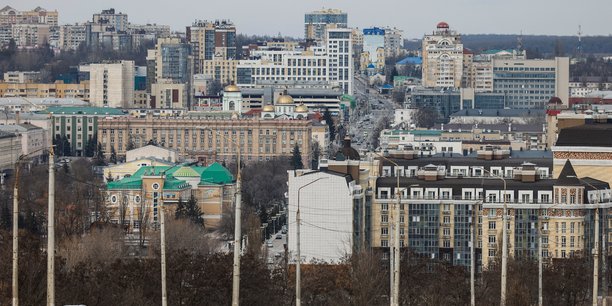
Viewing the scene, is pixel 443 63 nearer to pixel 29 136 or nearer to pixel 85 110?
pixel 85 110

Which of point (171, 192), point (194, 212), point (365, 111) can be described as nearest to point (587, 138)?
point (194, 212)

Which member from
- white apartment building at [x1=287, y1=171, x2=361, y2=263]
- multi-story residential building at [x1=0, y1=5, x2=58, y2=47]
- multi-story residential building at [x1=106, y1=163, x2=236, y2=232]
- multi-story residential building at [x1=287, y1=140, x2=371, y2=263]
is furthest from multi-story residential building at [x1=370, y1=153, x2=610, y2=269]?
multi-story residential building at [x1=0, y1=5, x2=58, y2=47]

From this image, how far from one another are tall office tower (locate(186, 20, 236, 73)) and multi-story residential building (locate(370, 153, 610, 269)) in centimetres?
8061

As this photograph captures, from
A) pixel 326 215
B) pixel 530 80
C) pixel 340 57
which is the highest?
pixel 340 57

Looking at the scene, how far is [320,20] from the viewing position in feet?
516

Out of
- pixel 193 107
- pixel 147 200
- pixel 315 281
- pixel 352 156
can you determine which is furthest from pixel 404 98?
pixel 315 281

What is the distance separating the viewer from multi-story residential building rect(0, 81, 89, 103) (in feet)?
366

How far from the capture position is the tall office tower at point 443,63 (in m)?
122

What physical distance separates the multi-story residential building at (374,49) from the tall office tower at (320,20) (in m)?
3.78

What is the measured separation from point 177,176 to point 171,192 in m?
2.90

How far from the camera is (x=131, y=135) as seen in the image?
8906cm

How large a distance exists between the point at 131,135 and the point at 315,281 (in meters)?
48.9

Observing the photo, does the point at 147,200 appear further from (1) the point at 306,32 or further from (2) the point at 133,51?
(1) the point at 306,32

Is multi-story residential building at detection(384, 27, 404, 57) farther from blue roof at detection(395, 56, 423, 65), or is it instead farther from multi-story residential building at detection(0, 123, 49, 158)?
multi-story residential building at detection(0, 123, 49, 158)
